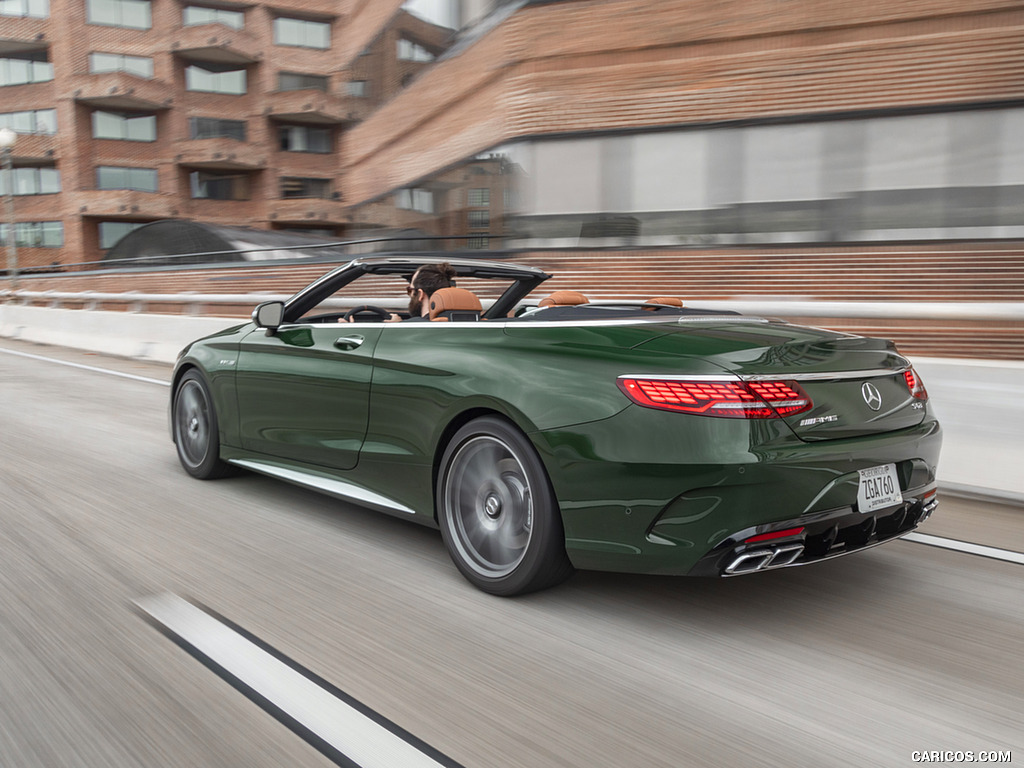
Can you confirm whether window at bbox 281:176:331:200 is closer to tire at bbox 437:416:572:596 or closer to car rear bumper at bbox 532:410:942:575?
tire at bbox 437:416:572:596

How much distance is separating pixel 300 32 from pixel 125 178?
12424 millimetres

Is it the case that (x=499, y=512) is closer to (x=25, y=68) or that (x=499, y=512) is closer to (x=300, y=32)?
(x=300, y=32)

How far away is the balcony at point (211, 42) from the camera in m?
46.9

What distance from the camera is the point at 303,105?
4841 centimetres

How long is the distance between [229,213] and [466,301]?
158 ft

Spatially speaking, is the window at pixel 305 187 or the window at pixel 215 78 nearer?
the window at pixel 215 78

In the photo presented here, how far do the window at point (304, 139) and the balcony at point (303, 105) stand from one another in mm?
1167

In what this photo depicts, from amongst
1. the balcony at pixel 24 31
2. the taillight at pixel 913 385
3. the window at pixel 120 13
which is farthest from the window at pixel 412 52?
the balcony at pixel 24 31

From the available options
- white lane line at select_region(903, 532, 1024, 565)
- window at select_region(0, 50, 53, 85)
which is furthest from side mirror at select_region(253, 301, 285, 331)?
window at select_region(0, 50, 53, 85)

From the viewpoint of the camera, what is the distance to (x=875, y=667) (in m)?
2.94

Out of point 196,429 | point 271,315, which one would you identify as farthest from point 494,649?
point 196,429

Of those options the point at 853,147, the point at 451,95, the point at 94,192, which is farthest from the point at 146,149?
the point at 853,147

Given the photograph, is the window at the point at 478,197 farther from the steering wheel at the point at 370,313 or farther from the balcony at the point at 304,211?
the balcony at the point at 304,211

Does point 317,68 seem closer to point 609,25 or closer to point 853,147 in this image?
point 609,25
